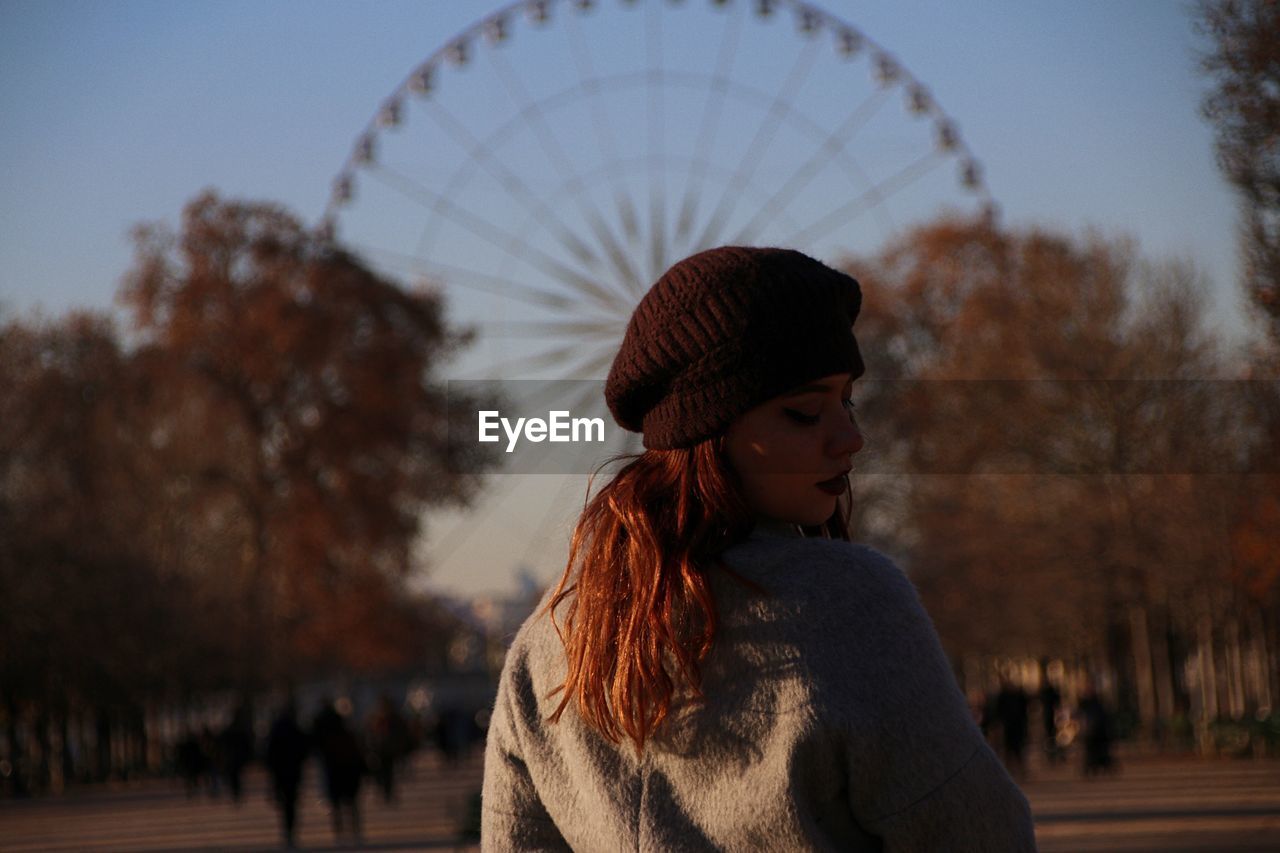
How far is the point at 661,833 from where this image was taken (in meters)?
2.19

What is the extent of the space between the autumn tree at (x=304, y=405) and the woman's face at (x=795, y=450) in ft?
129

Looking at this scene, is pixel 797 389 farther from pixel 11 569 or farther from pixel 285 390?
pixel 285 390

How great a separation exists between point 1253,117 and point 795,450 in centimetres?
944

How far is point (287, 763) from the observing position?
20156 millimetres

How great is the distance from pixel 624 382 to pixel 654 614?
35 centimetres

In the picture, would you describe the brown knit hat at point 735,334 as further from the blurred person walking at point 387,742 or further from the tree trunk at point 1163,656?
the tree trunk at point 1163,656

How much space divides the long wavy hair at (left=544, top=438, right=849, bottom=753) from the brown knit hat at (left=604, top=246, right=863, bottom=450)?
0.06 meters

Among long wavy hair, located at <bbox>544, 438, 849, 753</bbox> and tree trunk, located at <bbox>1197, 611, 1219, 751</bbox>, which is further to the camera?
tree trunk, located at <bbox>1197, 611, 1219, 751</bbox>

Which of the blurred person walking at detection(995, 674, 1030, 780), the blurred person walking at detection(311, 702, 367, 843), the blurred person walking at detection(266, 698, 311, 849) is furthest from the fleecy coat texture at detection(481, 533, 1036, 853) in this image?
the blurred person walking at detection(995, 674, 1030, 780)

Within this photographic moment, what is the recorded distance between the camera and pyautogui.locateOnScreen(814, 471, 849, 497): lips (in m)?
2.27

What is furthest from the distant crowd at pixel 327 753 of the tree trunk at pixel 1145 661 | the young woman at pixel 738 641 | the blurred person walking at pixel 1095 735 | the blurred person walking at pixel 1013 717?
the young woman at pixel 738 641

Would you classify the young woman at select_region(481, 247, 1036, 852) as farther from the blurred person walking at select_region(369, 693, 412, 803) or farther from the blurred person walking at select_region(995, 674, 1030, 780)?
the blurred person walking at select_region(995, 674, 1030, 780)

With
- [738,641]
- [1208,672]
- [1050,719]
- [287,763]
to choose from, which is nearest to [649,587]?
[738,641]

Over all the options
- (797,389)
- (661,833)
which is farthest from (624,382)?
(661,833)
